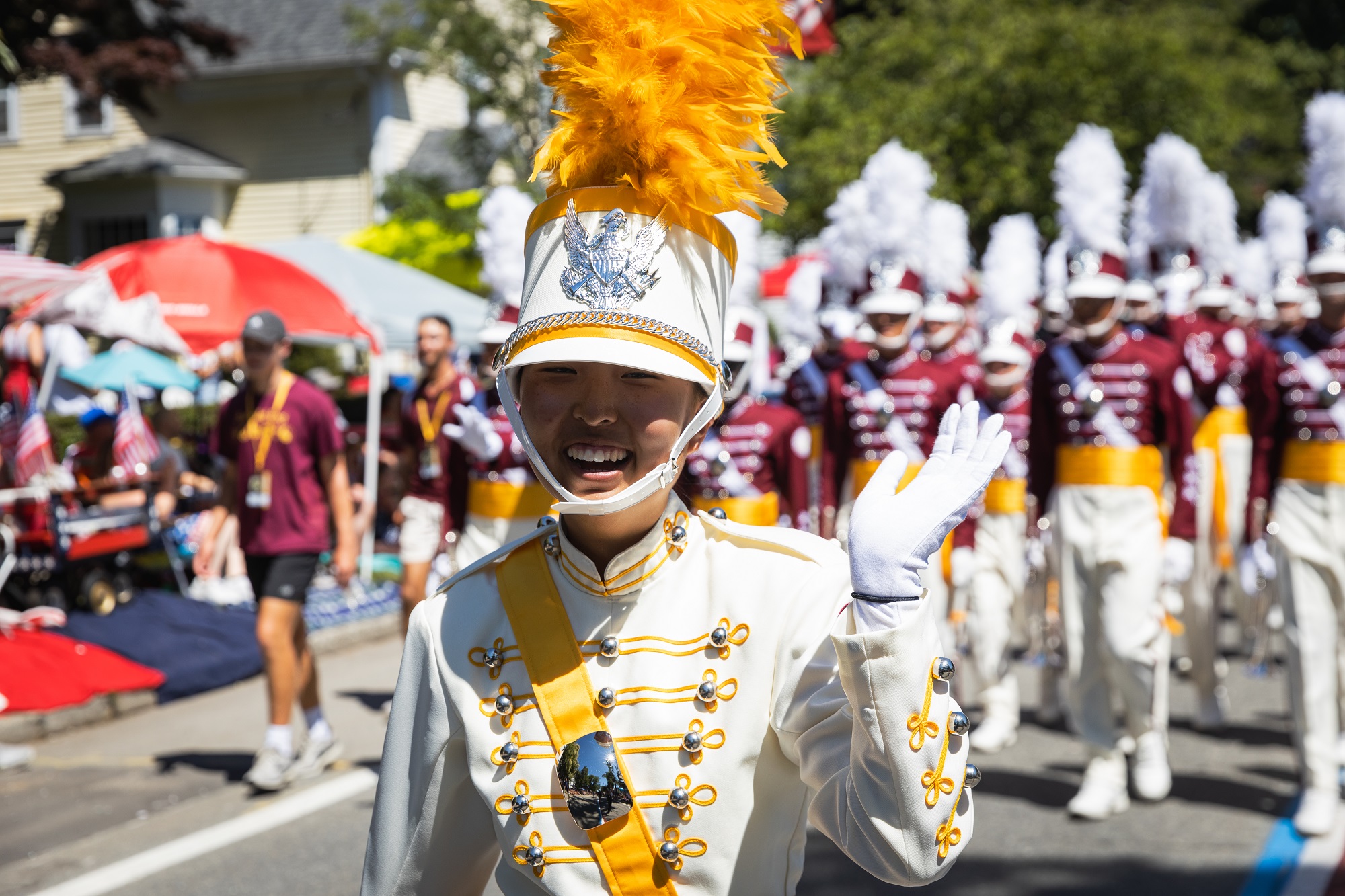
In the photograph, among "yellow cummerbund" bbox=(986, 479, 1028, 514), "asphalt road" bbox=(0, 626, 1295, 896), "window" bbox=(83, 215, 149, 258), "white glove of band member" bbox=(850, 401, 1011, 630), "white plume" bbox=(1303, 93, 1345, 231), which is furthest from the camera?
"window" bbox=(83, 215, 149, 258)

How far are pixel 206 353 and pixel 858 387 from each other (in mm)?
8122

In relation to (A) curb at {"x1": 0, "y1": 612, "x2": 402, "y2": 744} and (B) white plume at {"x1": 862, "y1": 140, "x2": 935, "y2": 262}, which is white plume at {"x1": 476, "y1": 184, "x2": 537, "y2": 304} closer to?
(B) white plume at {"x1": 862, "y1": 140, "x2": 935, "y2": 262}

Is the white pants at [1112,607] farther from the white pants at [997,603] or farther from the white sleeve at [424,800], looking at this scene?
the white sleeve at [424,800]

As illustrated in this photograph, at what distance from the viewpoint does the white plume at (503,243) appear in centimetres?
756

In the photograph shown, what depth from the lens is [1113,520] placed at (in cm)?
653

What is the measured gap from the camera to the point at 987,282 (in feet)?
37.1

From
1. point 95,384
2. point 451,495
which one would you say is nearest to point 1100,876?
point 451,495

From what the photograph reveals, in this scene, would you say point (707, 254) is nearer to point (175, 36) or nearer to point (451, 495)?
point (451, 495)

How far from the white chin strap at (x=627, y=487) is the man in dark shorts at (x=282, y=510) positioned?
4.92 metres

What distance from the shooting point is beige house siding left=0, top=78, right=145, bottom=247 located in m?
26.3

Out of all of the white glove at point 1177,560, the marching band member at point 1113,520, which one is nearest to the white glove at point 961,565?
the marching band member at point 1113,520

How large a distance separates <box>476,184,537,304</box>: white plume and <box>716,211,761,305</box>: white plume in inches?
49.4

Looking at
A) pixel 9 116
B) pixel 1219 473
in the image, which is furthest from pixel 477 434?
pixel 9 116

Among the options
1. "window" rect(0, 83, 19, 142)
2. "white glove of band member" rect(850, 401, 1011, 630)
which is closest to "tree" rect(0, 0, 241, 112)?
"window" rect(0, 83, 19, 142)
